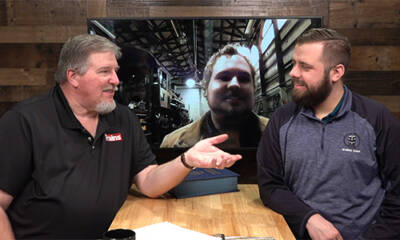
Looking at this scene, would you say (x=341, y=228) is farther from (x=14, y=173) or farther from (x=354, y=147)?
(x=14, y=173)

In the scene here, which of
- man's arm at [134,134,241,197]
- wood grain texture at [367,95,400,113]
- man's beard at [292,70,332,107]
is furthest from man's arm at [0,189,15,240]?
wood grain texture at [367,95,400,113]

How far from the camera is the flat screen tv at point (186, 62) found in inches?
99.3

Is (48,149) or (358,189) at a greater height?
(48,149)

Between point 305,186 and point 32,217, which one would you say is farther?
point 305,186

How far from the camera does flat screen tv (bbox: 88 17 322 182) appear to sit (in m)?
2.52

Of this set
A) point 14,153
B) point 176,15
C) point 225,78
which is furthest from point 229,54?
point 14,153

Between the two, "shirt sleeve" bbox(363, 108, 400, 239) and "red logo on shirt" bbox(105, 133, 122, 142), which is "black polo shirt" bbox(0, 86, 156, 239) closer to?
"red logo on shirt" bbox(105, 133, 122, 142)

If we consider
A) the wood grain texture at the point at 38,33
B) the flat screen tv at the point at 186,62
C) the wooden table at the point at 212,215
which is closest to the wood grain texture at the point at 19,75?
the wood grain texture at the point at 38,33

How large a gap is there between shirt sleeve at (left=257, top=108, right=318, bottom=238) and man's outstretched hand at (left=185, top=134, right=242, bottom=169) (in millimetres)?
304

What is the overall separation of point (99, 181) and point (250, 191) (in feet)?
2.34

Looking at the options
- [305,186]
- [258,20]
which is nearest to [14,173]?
[305,186]

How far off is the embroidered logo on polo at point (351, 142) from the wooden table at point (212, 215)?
0.47 meters

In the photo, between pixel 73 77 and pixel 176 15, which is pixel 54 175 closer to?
pixel 73 77

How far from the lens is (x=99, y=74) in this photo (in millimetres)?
1697
